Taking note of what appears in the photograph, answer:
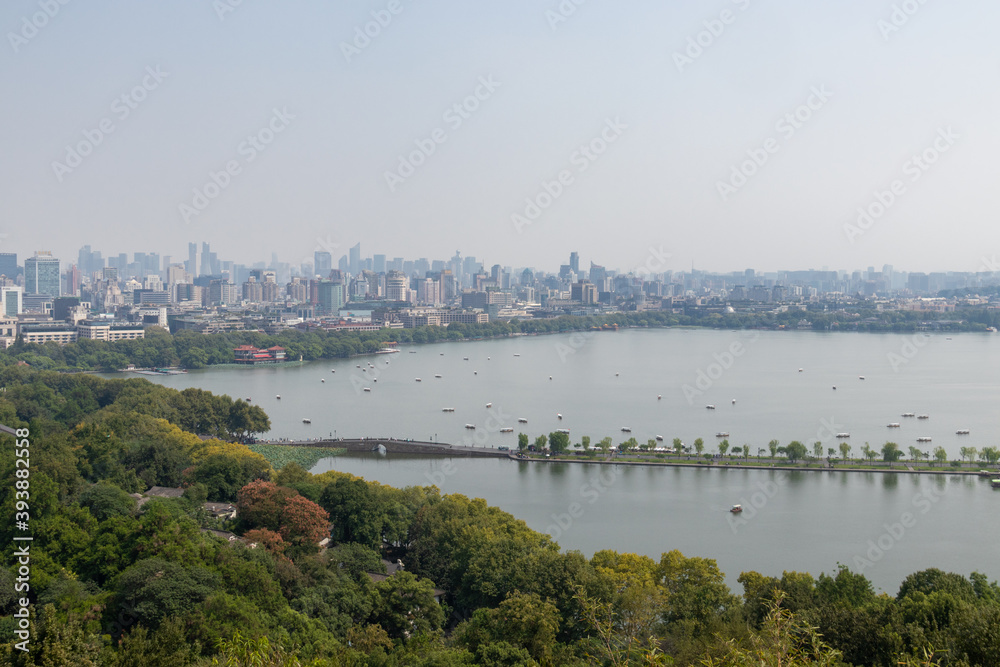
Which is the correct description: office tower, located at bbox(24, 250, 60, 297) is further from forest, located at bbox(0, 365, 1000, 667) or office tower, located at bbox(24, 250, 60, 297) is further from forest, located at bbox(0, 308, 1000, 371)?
forest, located at bbox(0, 365, 1000, 667)

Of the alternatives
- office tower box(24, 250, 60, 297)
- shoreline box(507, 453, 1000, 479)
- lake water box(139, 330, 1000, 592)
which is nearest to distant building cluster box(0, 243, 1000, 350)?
office tower box(24, 250, 60, 297)

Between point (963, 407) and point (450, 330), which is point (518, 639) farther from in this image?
point (450, 330)

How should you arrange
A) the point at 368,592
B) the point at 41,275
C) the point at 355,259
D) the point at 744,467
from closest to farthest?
the point at 368,592 < the point at 744,467 < the point at 41,275 < the point at 355,259

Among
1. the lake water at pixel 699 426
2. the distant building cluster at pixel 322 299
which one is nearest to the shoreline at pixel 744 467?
the lake water at pixel 699 426

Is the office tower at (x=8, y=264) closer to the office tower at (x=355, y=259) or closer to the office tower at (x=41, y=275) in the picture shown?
the office tower at (x=41, y=275)

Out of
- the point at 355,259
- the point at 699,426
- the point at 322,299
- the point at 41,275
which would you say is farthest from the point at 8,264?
the point at 699,426

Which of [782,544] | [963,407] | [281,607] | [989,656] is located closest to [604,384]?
[963,407]

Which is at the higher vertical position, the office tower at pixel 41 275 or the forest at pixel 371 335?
the office tower at pixel 41 275

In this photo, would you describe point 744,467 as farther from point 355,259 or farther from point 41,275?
point 355,259
